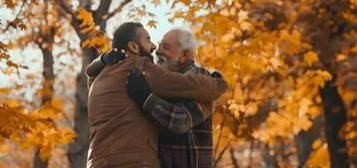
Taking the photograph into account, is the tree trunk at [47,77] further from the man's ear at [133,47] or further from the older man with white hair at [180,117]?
the man's ear at [133,47]

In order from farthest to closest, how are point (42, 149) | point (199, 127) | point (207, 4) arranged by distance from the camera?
point (42, 149), point (207, 4), point (199, 127)

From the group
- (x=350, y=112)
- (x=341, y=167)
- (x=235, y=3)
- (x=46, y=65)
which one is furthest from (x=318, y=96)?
(x=235, y=3)

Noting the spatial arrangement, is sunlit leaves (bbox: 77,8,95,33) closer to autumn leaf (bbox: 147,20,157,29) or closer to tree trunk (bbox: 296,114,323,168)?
autumn leaf (bbox: 147,20,157,29)

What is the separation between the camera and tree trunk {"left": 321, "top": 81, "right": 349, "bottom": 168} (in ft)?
40.5

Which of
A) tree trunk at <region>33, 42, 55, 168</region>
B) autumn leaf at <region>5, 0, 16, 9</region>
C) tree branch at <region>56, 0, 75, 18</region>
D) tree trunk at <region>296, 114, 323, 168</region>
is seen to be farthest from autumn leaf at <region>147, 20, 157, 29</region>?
tree trunk at <region>296, 114, 323, 168</region>

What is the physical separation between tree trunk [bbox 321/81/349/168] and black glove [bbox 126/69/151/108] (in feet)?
28.8

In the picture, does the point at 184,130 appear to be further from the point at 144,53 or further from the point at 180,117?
the point at 144,53

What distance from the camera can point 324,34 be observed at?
12.0 meters

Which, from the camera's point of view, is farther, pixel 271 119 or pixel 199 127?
pixel 271 119

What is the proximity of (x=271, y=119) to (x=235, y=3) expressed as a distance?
541 centimetres

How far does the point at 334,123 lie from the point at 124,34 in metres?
9.56

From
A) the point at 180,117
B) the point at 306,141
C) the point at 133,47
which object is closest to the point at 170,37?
the point at 133,47

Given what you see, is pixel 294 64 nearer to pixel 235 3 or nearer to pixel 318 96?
pixel 318 96

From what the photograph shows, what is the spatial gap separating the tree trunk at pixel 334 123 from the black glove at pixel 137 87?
28.8 feet
